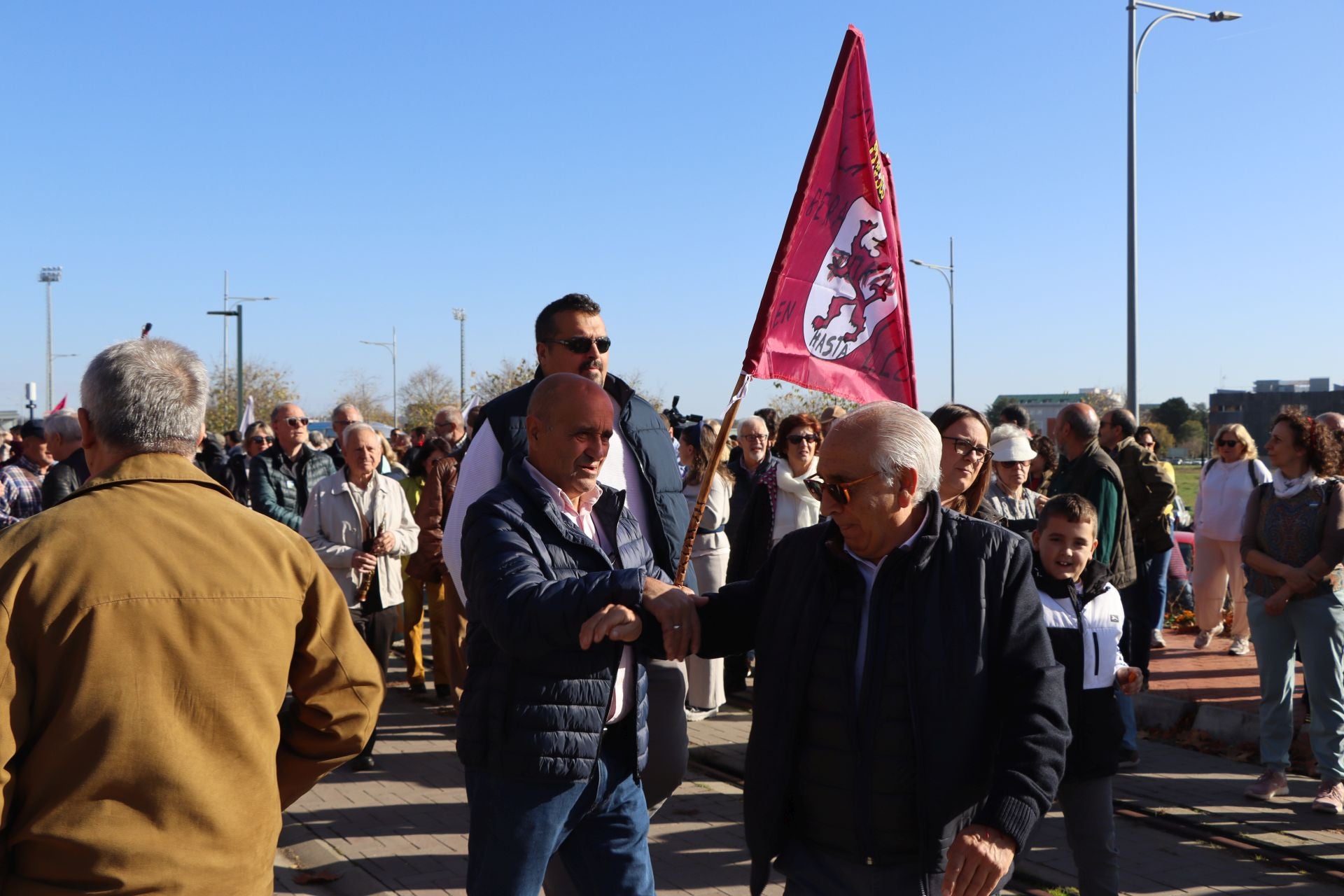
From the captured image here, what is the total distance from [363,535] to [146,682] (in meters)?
5.25

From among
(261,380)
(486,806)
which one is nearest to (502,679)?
(486,806)

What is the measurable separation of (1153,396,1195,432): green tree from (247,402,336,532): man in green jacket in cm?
8375

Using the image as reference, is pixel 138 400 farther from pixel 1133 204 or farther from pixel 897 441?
pixel 1133 204

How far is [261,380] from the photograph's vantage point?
6278cm

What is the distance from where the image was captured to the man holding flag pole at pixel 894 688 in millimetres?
2680

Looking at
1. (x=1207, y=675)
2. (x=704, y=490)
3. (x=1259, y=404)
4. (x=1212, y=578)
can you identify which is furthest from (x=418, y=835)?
(x=1259, y=404)

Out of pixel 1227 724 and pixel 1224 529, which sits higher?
pixel 1224 529

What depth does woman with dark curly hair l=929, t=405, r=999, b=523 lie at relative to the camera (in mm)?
4922

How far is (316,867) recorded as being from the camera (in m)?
5.47

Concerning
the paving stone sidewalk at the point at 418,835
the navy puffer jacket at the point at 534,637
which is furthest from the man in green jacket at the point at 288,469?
the navy puffer jacket at the point at 534,637

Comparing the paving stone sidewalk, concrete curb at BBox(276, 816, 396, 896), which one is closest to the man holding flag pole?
the paving stone sidewalk

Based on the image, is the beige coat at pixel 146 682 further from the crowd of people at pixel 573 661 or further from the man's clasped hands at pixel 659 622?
the man's clasped hands at pixel 659 622

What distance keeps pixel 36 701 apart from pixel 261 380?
6392 centimetres

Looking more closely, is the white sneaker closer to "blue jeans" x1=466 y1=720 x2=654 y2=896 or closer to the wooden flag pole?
the wooden flag pole
